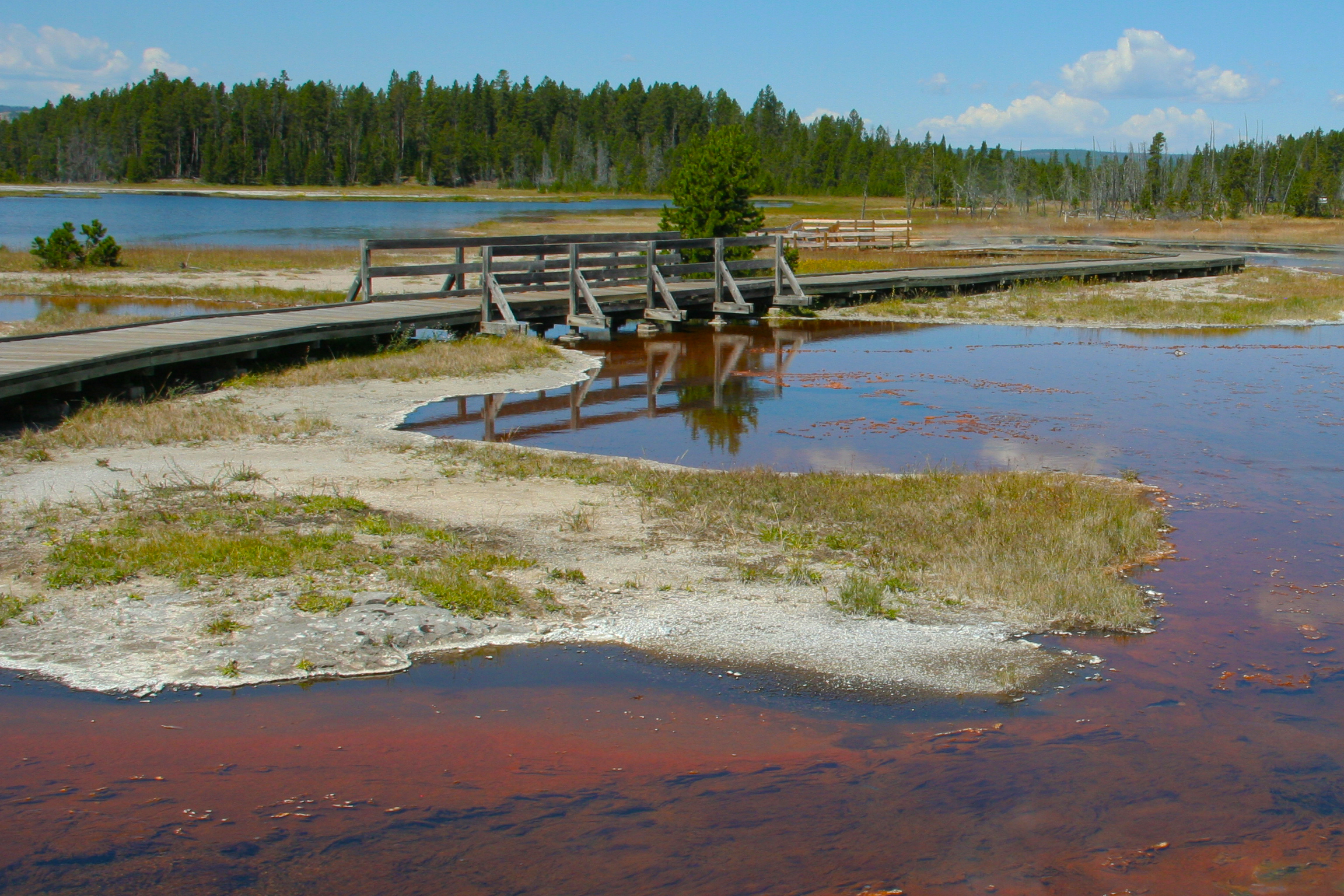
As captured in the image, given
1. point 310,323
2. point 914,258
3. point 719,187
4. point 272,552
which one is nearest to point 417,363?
point 310,323

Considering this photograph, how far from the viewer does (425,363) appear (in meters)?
16.2

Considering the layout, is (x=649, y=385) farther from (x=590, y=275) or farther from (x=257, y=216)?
(x=257, y=216)

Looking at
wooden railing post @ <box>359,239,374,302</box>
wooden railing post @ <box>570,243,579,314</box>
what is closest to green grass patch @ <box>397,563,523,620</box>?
wooden railing post @ <box>359,239,374,302</box>

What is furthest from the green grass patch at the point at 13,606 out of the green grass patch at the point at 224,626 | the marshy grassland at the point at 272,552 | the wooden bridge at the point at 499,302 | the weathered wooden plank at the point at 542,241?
the weathered wooden plank at the point at 542,241

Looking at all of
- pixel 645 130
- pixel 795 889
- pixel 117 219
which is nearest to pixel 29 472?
pixel 795 889

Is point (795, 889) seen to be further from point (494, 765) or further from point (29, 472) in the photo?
point (29, 472)

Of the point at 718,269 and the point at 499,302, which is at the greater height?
the point at 718,269

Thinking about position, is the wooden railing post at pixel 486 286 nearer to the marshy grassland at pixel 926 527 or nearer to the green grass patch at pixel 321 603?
the marshy grassland at pixel 926 527

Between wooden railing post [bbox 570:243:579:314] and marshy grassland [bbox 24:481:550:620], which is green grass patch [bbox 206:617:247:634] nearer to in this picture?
marshy grassland [bbox 24:481:550:620]

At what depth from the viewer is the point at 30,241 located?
143 feet

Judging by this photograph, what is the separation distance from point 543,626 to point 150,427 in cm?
667

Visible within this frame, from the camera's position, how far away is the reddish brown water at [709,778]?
14.4 ft

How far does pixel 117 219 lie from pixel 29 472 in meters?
62.5

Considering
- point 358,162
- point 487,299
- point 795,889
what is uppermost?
point 358,162
